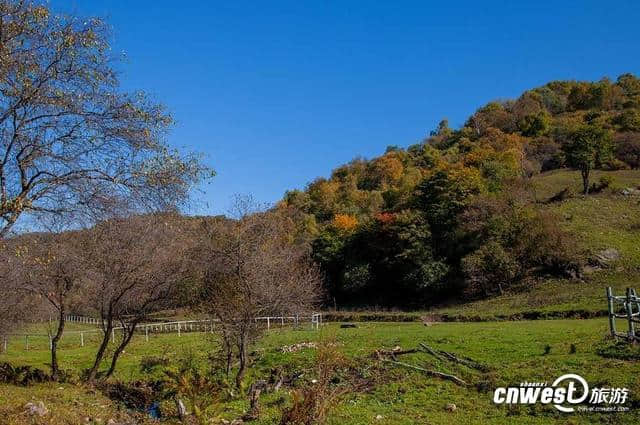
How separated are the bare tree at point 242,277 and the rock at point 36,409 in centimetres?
705

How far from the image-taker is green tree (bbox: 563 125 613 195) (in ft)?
178

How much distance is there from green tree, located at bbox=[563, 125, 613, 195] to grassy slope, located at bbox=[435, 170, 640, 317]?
9.51 ft

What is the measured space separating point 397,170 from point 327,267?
2015 inches

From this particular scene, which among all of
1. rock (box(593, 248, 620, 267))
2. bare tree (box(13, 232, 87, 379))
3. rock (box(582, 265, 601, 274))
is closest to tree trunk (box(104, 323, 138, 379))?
bare tree (box(13, 232, 87, 379))

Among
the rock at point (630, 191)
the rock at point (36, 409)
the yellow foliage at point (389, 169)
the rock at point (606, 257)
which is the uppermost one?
the yellow foliage at point (389, 169)

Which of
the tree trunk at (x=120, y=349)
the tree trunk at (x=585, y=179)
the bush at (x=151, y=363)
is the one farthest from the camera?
the tree trunk at (x=585, y=179)

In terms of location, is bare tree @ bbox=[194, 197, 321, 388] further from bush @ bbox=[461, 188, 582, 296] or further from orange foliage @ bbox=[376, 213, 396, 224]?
orange foliage @ bbox=[376, 213, 396, 224]

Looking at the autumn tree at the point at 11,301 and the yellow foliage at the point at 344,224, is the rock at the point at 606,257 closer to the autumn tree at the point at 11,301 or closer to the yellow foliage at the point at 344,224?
the yellow foliage at the point at 344,224

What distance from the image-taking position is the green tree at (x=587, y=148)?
54.2 meters

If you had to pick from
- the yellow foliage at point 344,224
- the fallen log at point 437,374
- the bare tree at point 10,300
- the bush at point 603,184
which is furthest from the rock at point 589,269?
the bare tree at point 10,300

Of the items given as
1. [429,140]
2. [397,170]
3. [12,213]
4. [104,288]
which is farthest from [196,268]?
[429,140]

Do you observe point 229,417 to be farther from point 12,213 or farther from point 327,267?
point 327,267

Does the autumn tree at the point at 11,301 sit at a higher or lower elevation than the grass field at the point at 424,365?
higher

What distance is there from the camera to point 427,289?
164 ft
